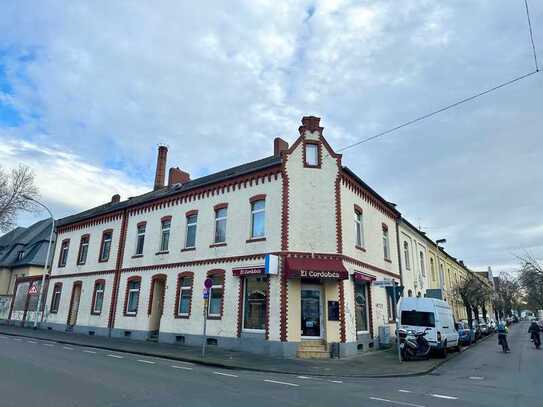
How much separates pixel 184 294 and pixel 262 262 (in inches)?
224

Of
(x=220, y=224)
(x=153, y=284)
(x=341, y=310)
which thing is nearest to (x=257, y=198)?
(x=220, y=224)

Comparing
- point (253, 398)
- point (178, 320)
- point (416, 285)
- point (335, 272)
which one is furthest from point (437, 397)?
point (416, 285)

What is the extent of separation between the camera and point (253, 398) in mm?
7965

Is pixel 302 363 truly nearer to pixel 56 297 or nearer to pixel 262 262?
pixel 262 262

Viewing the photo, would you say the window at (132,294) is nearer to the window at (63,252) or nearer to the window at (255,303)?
the window at (255,303)

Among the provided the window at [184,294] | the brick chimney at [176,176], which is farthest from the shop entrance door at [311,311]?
the brick chimney at [176,176]

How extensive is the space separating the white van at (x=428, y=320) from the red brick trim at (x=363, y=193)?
5.90 metres

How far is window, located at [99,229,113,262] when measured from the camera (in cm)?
2656

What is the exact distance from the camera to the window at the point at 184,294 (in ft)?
66.1

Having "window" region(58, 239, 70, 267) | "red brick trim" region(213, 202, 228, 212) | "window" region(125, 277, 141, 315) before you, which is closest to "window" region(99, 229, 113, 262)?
"window" region(125, 277, 141, 315)

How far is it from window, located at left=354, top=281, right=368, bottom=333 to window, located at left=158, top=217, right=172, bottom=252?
36.5ft

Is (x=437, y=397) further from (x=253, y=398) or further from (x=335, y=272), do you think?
(x=335, y=272)

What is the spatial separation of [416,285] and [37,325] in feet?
95.1

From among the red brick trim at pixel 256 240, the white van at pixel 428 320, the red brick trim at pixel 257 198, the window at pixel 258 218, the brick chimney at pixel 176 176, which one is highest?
the brick chimney at pixel 176 176
